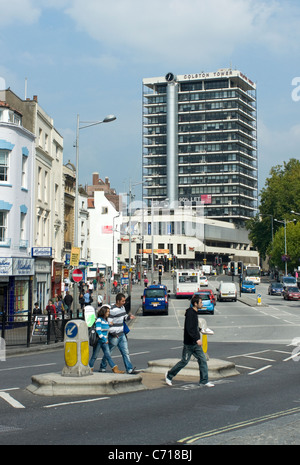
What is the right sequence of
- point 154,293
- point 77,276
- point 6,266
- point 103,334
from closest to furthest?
point 103,334 → point 77,276 → point 6,266 → point 154,293

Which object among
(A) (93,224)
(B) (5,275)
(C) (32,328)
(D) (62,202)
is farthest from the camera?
(A) (93,224)

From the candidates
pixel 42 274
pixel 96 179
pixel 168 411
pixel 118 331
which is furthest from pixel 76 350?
pixel 96 179

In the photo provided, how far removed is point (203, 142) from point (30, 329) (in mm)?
128250

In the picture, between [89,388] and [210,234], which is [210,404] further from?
[210,234]

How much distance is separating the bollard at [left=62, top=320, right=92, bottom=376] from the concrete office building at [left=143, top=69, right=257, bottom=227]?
130749 mm

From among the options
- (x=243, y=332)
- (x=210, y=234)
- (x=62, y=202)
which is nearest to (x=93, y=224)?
(x=210, y=234)

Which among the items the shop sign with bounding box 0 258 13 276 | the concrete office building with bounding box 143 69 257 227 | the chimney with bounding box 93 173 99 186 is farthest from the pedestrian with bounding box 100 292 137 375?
the concrete office building with bounding box 143 69 257 227

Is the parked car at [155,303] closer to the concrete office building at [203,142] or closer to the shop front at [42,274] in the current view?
the shop front at [42,274]

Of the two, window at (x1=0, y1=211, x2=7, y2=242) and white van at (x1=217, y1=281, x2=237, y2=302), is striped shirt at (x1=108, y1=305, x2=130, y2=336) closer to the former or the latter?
window at (x1=0, y1=211, x2=7, y2=242)

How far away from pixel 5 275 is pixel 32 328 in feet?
31.4

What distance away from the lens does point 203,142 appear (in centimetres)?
14675

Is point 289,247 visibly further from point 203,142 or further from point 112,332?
point 112,332

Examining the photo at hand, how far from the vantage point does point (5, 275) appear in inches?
1244

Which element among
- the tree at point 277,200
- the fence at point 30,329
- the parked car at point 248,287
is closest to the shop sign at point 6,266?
the fence at point 30,329
